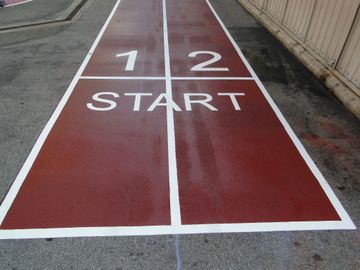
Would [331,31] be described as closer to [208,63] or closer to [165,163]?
[208,63]

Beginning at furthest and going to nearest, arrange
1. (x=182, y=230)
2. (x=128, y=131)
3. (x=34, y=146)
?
(x=128, y=131) < (x=34, y=146) < (x=182, y=230)

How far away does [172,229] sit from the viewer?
3.96 m

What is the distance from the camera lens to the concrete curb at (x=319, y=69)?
6664 millimetres

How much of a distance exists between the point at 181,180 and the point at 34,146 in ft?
8.22

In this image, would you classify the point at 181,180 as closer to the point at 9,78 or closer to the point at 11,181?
the point at 11,181

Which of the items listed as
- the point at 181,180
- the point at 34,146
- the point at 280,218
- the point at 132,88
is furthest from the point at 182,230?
the point at 132,88

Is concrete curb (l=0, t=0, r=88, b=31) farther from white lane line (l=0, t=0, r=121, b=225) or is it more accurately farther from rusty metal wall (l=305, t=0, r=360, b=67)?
rusty metal wall (l=305, t=0, r=360, b=67)

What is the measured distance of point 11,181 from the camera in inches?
181

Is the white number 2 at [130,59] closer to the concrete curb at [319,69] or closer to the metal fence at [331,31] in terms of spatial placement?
the concrete curb at [319,69]

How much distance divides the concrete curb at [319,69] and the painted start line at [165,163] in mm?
1524

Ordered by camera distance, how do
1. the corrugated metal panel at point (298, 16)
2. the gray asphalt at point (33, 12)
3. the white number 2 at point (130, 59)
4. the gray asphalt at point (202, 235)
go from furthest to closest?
the gray asphalt at point (33, 12)
the corrugated metal panel at point (298, 16)
the white number 2 at point (130, 59)
the gray asphalt at point (202, 235)

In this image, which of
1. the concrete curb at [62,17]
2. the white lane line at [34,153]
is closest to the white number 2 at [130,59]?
the white lane line at [34,153]

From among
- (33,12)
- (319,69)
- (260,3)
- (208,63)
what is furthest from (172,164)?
(260,3)

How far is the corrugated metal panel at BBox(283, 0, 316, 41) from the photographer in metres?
8.87
